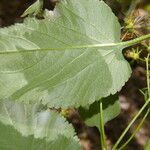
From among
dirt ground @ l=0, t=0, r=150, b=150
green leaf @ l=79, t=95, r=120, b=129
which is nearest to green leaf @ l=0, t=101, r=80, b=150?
green leaf @ l=79, t=95, r=120, b=129

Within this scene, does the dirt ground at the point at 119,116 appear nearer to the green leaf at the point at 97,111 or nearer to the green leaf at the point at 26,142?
the green leaf at the point at 97,111

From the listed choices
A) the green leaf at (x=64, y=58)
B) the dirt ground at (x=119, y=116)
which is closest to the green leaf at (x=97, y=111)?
the green leaf at (x=64, y=58)

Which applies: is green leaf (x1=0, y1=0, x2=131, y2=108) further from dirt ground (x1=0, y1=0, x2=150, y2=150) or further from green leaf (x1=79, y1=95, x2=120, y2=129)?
dirt ground (x1=0, y1=0, x2=150, y2=150)

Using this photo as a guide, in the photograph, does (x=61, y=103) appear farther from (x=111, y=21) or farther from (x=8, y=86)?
(x=111, y=21)

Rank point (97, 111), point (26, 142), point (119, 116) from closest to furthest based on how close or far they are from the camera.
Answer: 1. point (26, 142)
2. point (97, 111)
3. point (119, 116)

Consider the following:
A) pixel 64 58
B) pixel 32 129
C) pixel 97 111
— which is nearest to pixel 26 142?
pixel 32 129

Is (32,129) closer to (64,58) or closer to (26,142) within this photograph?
(26,142)
